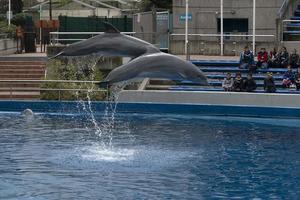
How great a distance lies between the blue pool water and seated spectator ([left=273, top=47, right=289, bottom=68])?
5.53 m

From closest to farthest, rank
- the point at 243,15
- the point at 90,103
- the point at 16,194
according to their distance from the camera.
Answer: the point at 16,194, the point at 90,103, the point at 243,15

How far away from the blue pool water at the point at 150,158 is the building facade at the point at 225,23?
9613mm

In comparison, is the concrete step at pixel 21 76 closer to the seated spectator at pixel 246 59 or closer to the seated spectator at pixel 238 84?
the seated spectator at pixel 246 59

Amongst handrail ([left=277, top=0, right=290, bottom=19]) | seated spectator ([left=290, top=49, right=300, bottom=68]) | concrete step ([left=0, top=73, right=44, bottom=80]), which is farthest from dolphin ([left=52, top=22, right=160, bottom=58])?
handrail ([left=277, top=0, right=290, bottom=19])

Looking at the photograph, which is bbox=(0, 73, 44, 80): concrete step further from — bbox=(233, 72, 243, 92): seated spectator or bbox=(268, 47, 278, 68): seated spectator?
bbox=(268, 47, 278, 68): seated spectator

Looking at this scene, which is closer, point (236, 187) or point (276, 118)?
point (236, 187)

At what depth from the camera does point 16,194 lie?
14492 millimetres

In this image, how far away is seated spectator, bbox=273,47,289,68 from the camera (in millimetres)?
31078

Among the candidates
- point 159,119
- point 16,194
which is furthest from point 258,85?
point 16,194

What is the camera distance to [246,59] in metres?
30.9

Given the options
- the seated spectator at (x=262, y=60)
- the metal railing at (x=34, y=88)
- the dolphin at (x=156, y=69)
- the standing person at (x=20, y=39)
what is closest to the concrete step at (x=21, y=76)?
the metal railing at (x=34, y=88)

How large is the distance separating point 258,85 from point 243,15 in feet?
26.9

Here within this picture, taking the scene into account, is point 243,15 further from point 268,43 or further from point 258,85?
point 258,85

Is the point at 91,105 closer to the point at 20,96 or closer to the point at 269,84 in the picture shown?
the point at 20,96
